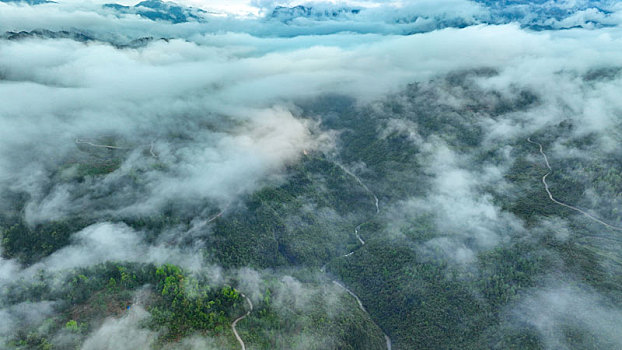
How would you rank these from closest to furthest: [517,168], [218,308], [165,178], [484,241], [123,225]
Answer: [218,308]
[123,225]
[484,241]
[165,178]
[517,168]

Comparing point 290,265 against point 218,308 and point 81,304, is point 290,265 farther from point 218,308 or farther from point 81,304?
point 81,304

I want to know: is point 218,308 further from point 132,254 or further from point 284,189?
point 284,189

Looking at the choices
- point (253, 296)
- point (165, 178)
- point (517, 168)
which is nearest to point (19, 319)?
point (253, 296)

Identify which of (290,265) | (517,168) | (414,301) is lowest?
(290,265)

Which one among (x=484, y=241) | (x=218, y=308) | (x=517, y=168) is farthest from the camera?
(x=517, y=168)

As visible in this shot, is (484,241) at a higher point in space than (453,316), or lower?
higher

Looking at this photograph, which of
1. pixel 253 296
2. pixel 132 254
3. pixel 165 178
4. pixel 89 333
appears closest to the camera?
pixel 89 333

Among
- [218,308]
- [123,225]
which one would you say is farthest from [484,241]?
[123,225]

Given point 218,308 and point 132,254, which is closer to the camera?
point 218,308

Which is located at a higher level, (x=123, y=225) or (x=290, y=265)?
(x=123, y=225)
